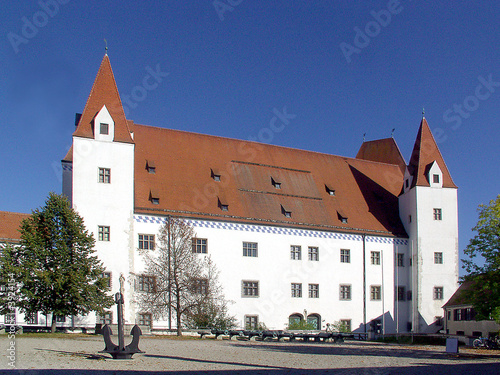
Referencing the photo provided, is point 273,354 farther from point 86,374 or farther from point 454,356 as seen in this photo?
point 86,374

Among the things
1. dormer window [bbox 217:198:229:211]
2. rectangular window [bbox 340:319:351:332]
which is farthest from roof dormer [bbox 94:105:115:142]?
rectangular window [bbox 340:319:351:332]

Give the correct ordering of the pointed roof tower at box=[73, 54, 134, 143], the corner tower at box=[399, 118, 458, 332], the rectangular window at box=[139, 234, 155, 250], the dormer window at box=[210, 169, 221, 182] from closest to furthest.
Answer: the rectangular window at box=[139, 234, 155, 250] < the pointed roof tower at box=[73, 54, 134, 143] < the dormer window at box=[210, 169, 221, 182] < the corner tower at box=[399, 118, 458, 332]

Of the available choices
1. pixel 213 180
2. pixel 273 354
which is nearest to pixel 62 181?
pixel 213 180

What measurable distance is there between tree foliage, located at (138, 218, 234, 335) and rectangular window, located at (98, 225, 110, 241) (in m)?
2.25

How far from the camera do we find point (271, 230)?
37406mm

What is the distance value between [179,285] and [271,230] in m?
7.51

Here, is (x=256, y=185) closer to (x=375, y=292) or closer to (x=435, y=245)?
(x=375, y=292)

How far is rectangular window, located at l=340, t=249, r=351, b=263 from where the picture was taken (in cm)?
3966

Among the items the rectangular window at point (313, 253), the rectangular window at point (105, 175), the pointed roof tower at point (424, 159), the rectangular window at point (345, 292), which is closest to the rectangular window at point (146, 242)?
the rectangular window at point (105, 175)

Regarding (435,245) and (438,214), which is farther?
(438,214)

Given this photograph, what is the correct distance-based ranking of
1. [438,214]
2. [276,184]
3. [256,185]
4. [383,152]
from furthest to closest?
[383,152]
[438,214]
[276,184]
[256,185]

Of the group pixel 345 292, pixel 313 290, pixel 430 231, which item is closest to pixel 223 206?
pixel 313 290

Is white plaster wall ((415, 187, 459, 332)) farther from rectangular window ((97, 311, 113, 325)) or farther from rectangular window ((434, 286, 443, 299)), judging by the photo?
rectangular window ((97, 311, 113, 325))

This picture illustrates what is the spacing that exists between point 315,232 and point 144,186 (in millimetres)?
11363
